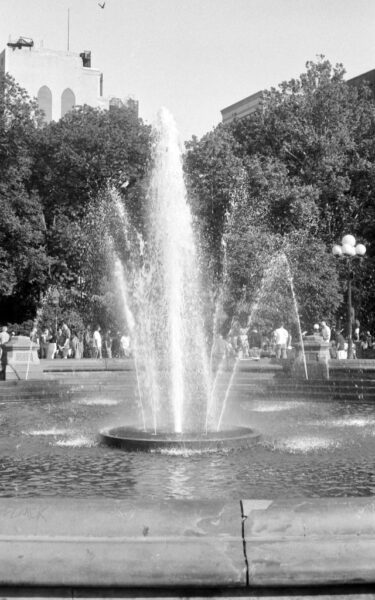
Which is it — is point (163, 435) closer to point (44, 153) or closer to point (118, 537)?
point (118, 537)

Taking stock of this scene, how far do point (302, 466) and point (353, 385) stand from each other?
1001cm

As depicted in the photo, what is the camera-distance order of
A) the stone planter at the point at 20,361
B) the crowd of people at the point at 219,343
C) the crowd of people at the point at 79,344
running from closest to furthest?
the stone planter at the point at 20,361 → the crowd of people at the point at 219,343 → the crowd of people at the point at 79,344

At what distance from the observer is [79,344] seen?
3491 cm

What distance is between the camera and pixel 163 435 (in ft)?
31.1

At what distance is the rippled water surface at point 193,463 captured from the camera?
22.8 feet

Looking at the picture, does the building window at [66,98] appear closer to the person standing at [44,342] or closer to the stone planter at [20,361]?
the person standing at [44,342]

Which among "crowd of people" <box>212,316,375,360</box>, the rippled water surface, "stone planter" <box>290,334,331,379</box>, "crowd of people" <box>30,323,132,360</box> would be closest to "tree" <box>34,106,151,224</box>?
"crowd of people" <box>30,323,132,360</box>

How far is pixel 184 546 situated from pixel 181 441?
5.53 m

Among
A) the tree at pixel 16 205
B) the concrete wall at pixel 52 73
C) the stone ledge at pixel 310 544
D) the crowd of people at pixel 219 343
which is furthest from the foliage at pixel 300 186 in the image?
the concrete wall at pixel 52 73

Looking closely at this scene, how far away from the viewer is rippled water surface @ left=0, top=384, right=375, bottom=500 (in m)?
6.95

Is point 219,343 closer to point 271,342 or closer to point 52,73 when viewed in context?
point 271,342

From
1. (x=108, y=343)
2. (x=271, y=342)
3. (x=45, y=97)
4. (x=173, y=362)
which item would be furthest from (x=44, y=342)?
(x=45, y=97)

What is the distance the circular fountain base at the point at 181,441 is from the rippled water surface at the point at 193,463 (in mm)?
131

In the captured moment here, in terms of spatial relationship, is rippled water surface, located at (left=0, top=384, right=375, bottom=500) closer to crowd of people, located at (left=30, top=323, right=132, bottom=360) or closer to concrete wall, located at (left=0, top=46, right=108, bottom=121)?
crowd of people, located at (left=30, top=323, right=132, bottom=360)
